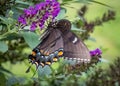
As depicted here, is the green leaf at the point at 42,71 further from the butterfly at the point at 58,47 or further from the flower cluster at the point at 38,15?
the flower cluster at the point at 38,15

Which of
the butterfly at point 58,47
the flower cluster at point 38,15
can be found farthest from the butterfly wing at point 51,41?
the flower cluster at point 38,15

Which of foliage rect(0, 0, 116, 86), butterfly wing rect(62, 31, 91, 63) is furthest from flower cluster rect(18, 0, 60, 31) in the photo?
butterfly wing rect(62, 31, 91, 63)

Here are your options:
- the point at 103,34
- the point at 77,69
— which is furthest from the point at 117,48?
the point at 77,69

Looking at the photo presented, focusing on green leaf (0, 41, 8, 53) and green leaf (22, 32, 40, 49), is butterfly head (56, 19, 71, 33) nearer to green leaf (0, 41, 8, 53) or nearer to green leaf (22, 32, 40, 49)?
green leaf (22, 32, 40, 49)

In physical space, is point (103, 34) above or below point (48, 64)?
below

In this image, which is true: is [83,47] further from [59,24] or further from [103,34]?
[103,34]

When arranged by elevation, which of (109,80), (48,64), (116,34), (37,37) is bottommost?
(116,34)

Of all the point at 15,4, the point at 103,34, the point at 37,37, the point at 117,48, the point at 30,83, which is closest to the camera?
the point at 37,37

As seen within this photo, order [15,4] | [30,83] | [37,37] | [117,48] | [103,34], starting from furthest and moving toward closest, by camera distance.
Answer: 1. [103,34]
2. [117,48]
3. [30,83]
4. [15,4]
5. [37,37]

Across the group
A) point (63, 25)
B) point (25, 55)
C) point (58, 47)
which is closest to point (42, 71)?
point (58, 47)
